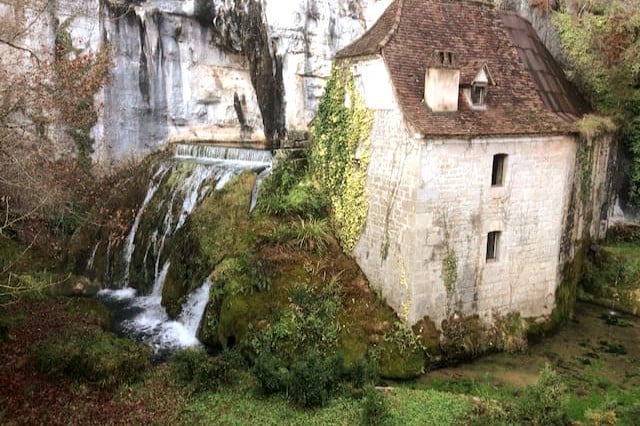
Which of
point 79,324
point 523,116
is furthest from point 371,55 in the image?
point 79,324

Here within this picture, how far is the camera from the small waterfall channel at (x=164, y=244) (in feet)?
50.0

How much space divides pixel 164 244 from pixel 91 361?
738cm

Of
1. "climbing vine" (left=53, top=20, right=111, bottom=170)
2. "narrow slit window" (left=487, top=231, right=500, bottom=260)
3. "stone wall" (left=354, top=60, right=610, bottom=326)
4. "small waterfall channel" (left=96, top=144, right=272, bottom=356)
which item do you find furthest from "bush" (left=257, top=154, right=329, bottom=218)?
"climbing vine" (left=53, top=20, right=111, bottom=170)

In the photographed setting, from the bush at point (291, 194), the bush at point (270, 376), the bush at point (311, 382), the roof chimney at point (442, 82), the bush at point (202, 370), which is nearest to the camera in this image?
the bush at point (311, 382)

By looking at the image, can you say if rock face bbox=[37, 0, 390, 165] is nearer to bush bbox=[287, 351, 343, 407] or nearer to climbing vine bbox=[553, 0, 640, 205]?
climbing vine bbox=[553, 0, 640, 205]

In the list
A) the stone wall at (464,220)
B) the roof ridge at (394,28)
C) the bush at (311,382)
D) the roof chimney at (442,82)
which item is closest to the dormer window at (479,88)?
the roof chimney at (442,82)

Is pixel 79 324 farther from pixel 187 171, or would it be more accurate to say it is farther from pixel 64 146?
pixel 64 146

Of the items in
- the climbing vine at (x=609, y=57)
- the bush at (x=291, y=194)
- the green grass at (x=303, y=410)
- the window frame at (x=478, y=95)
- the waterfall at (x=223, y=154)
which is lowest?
the green grass at (x=303, y=410)

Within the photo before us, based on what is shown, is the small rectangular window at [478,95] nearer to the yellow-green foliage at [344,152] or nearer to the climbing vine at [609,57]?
the yellow-green foliage at [344,152]

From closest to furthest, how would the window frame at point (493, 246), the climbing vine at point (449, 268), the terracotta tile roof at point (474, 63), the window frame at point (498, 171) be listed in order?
the terracotta tile roof at point (474, 63) < the climbing vine at point (449, 268) < the window frame at point (498, 171) < the window frame at point (493, 246)

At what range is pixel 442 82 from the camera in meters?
13.6

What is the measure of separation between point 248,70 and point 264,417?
72.8 ft

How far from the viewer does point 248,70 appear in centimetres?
2917

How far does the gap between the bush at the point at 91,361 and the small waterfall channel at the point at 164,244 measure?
2133mm
